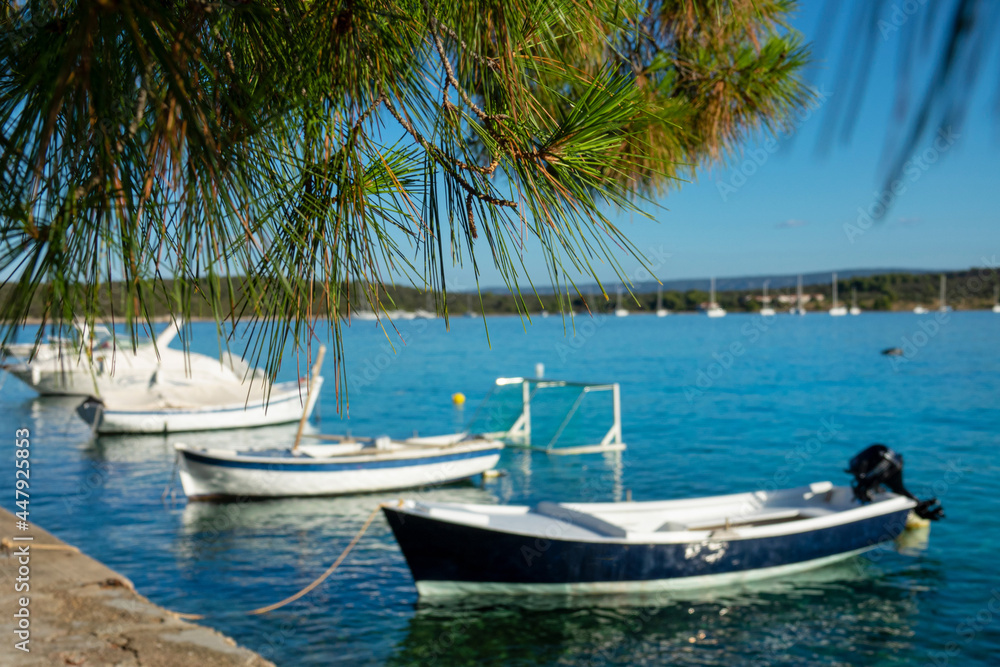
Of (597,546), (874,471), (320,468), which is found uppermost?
(874,471)

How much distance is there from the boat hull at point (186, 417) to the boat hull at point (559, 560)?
12.9 metres

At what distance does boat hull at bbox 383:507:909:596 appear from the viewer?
9172 mm

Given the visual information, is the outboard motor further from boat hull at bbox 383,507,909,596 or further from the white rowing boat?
the white rowing boat

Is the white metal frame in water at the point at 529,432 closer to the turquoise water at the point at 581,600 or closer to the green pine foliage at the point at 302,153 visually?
the turquoise water at the point at 581,600

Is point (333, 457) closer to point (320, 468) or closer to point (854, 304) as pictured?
point (320, 468)

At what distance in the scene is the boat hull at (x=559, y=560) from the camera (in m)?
9.17

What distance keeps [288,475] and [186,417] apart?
992 cm

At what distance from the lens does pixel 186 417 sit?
23.2m

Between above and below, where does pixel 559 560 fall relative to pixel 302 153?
below

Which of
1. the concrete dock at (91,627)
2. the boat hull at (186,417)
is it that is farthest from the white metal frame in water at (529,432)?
the concrete dock at (91,627)

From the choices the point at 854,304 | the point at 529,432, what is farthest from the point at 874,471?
the point at 854,304

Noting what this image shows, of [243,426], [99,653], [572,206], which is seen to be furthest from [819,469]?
[572,206]

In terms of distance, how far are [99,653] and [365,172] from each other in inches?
164

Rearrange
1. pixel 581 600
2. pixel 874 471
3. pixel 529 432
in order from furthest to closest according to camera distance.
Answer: pixel 529 432
pixel 874 471
pixel 581 600
